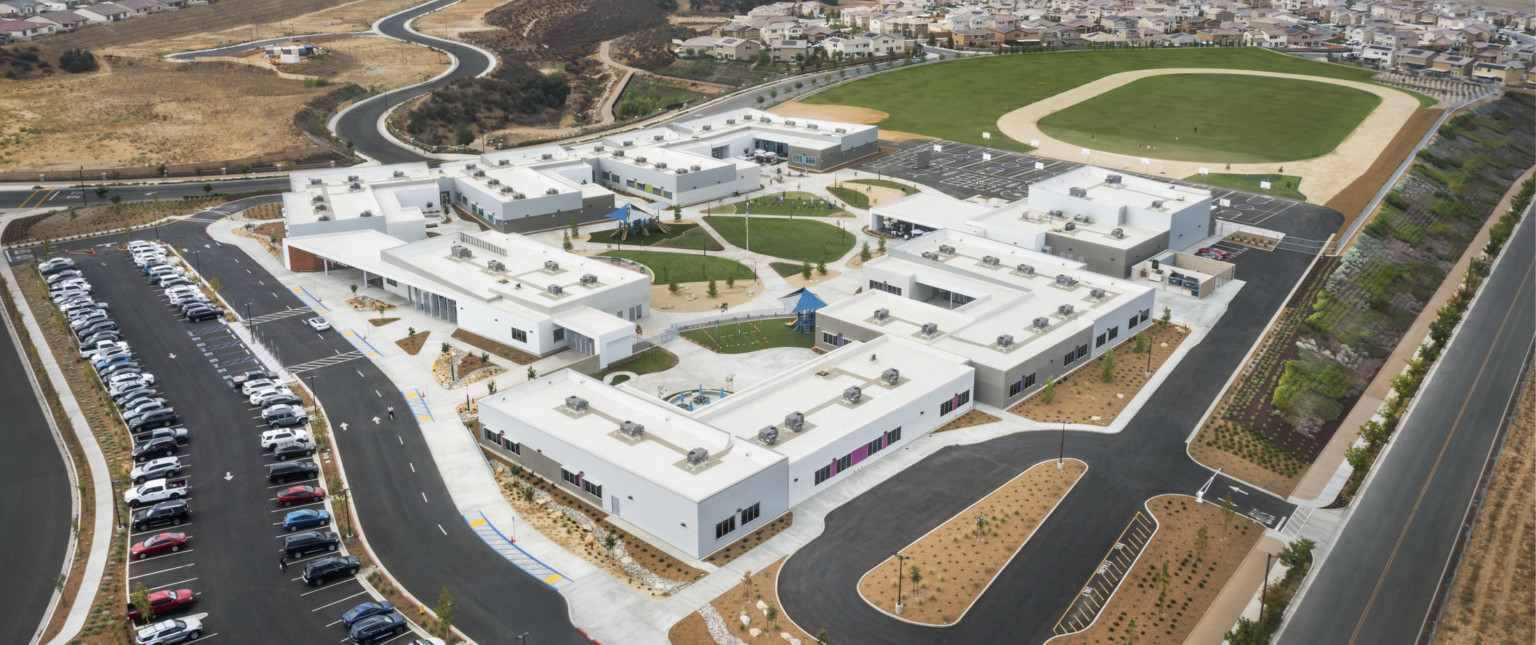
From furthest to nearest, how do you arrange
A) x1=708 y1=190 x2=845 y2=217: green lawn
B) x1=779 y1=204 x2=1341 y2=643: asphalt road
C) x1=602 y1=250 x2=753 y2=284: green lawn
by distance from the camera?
Answer: x1=708 y1=190 x2=845 y2=217: green lawn, x1=602 y1=250 x2=753 y2=284: green lawn, x1=779 y1=204 x2=1341 y2=643: asphalt road

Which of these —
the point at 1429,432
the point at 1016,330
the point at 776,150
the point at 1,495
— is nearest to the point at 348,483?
the point at 1,495

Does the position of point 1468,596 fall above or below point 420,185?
below

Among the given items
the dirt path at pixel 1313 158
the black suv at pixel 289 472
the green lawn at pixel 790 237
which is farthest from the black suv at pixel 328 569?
the dirt path at pixel 1313 158

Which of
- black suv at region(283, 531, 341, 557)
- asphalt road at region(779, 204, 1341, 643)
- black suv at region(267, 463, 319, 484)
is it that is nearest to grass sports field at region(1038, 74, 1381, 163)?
asphalt road at region(779, 204, 1341, 643)

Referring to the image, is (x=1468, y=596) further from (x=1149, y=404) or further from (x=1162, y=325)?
(x=1162, y=325)

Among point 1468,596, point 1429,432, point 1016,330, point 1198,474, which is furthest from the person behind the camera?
point 1016,330

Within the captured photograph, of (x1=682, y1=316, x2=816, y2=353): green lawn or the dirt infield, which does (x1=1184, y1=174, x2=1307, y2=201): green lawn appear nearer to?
the dirt infield
